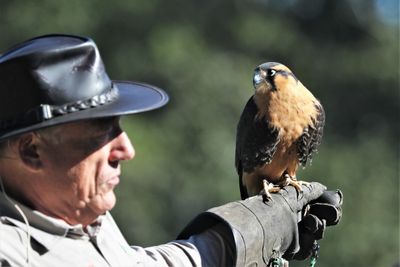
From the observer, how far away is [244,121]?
15.2ft

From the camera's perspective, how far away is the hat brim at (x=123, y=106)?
2.43 meters

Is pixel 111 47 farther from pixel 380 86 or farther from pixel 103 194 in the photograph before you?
pixel 103 194

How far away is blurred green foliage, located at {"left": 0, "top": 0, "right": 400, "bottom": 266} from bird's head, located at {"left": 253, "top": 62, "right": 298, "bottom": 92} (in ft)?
22.2

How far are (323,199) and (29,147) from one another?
1.70 metres

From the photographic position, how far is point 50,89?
2482 mm

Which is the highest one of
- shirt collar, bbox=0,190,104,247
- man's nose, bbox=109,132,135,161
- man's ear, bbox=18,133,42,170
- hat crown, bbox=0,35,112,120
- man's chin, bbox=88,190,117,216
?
hat crown, bbox=0,35,112,120

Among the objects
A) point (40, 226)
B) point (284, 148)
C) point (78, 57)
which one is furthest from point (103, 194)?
point (284, 148)

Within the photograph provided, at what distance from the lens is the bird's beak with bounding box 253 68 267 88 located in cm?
444

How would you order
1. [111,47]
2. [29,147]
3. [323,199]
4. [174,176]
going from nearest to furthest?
[29,147]
[323,199]
[174,176]
[111,47]

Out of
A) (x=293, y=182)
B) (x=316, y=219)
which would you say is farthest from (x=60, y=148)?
(x=293, y=182)

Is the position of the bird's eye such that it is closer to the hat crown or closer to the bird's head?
the bird's head

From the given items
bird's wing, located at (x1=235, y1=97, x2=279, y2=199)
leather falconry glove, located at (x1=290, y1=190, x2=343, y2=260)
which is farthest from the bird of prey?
leather falconry glove, located at (x1=290, y1=190, x2=343, y2=260)

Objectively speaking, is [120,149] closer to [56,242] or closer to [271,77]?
[56,242]

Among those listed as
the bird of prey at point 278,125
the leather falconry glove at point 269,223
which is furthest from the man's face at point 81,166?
the bird of prey at point 278,125
